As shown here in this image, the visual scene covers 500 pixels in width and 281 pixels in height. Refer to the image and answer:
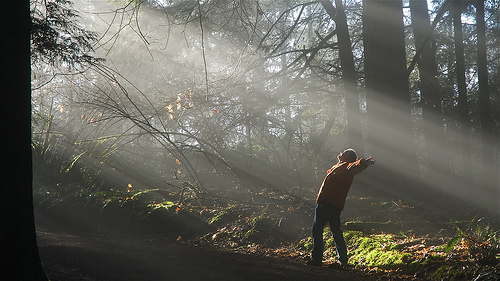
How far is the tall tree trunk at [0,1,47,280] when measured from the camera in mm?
3518

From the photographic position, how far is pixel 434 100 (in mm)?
15680

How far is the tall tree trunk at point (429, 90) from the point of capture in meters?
15.5

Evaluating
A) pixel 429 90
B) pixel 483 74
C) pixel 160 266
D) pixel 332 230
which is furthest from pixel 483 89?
pixel 160 266

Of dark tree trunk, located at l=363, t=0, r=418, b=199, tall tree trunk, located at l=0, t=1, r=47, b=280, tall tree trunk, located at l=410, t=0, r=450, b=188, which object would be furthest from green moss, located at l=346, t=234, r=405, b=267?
tall tree trunk, located at l=410, t=0, r=450, b=188

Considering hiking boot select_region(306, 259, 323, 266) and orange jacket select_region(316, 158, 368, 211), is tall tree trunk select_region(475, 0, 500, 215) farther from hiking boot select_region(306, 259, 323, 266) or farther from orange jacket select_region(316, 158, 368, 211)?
hiking boot select_region(306, 259, 323, 266)

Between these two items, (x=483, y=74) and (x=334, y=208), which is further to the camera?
(x=483, y=74)

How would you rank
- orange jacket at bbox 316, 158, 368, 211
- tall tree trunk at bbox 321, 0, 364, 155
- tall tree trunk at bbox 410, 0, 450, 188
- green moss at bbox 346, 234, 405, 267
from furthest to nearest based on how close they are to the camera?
tall tree trunk at bbox 410, 0, 450, 188 < tall tree trunk at bbox 321, 0, 364, 155 < orange jacket at bbox 316, 158, 368, 211 < green moss at bbox 346, 234, 405, 267

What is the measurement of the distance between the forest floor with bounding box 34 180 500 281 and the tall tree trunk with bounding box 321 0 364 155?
2068 millimetres

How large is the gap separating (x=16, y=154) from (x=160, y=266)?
300 centimetres

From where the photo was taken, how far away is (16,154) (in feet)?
11.8

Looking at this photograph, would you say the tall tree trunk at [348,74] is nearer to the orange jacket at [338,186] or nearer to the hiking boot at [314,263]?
the orange jacket at [338,186]

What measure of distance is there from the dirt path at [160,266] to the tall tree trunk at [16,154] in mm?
1377

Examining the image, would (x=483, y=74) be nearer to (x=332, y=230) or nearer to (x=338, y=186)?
(x=338, y=186)

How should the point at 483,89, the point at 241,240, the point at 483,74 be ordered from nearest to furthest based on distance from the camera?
the point at 241,240 → the point at 483,89 → the point at 483,74
